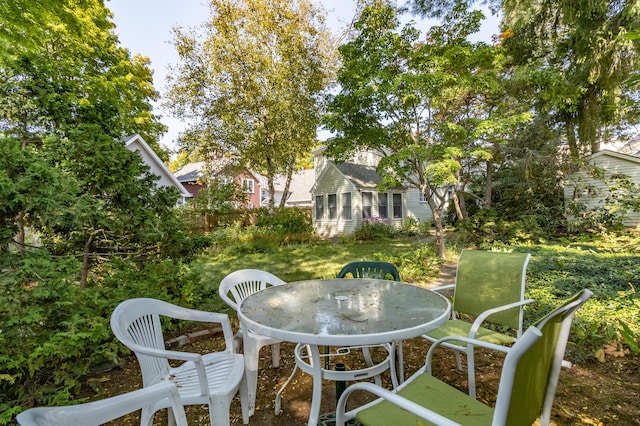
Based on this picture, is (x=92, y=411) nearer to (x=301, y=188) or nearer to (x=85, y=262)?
(x=85, y=262)

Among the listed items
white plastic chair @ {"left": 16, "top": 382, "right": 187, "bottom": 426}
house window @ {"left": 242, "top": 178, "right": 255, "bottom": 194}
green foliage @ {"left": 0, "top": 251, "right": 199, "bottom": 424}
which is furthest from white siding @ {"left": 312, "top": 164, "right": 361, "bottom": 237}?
white plastic chair @ {"left": 16, "top": 382, "right": 187, "bottom": 426}

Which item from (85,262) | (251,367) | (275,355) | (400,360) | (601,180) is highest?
(601,180)

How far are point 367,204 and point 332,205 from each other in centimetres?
196

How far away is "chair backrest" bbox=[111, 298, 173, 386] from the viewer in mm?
1642

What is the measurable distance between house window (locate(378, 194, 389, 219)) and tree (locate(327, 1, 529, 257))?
668 cm

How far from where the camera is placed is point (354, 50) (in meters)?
7.76

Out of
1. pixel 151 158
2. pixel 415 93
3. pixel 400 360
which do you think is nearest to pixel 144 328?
pixel 400 360

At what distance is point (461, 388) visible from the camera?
2531mm

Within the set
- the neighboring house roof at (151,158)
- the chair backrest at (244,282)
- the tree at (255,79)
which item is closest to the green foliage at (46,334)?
the chair backrest at (244,282)

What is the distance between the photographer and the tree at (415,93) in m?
6.95

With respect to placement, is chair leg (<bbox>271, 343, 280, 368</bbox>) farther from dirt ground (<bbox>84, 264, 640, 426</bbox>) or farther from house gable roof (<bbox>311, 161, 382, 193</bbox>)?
house gable roof (<bbox>311, 161, 382, 193</bbox>)

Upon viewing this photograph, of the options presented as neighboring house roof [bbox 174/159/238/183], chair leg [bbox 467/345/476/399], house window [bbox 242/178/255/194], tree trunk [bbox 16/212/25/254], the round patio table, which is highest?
neighboring house roof [bbox 174/159/238/183]

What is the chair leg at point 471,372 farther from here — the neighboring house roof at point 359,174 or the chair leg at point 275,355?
the neighboring house roof at point 359,174

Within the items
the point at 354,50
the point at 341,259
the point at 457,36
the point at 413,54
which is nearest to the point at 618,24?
the point at 457,36
